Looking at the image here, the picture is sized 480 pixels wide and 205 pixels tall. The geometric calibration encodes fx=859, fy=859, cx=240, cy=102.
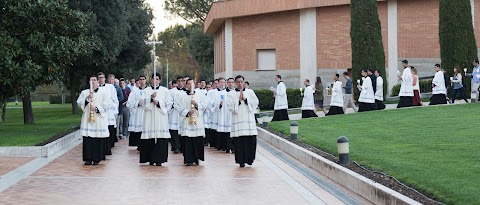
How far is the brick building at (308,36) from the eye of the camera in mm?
45656

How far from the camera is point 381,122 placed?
2461 centimetres

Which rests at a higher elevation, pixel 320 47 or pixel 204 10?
pixel 204 10

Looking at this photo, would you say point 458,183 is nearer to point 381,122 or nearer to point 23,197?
point 23,197

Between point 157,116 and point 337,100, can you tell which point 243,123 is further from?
point 337,100

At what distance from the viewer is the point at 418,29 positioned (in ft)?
150

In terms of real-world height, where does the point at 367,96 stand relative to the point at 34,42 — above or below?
below

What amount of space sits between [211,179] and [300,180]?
1565 mm

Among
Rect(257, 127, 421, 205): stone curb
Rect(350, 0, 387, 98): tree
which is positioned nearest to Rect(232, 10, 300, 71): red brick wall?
Rect(350, 0, 387, 98): tree

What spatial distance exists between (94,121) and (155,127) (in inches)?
52.3

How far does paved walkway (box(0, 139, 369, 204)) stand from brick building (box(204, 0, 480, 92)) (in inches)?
1097

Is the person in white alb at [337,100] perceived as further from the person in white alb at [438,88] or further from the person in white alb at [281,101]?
the person in white alb at [438,88]

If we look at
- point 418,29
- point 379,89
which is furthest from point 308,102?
point 418,29

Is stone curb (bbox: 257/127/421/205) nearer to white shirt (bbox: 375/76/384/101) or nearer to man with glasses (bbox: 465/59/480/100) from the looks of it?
man with glasses (bbox: 465/59/480/100)

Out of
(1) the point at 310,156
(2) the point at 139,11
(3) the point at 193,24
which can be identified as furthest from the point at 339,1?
(3) the point at 193,24
